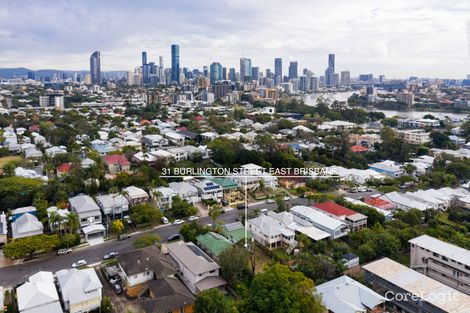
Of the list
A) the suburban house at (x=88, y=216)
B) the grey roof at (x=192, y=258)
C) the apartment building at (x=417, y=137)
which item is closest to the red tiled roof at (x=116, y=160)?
the suburban house at (x=88, y=216)

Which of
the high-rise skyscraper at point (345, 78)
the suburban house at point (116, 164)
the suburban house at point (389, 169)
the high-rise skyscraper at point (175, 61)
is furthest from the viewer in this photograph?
the high-rise skyscraper at point (345, 78)

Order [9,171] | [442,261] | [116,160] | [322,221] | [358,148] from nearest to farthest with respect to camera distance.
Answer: [442,261] < [322,221] < [9,171] < [116,160] < [358,148]

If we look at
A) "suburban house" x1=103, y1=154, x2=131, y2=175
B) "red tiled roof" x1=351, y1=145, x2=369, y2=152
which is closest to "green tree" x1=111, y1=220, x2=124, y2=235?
"suburban house" x1=103, y1=154, x2=131, y2=175

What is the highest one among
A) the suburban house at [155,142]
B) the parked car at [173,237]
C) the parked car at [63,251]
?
the suburban house at [155,142]

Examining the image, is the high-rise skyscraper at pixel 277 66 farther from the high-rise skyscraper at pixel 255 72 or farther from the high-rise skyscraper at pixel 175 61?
the high-rise skyscraper at pixel 175 61

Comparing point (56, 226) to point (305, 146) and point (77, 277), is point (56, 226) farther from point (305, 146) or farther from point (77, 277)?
point (305, 146)

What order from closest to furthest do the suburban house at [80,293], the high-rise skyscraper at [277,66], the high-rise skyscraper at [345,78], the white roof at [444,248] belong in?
the suburban house at [80,293] < the white roof at [444,248] < the high-rise skyscraper at [277,66] < the high-rise skyscraper at [345,78]

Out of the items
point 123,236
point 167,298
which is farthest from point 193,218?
point 167,298

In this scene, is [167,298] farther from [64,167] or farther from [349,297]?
[64,167]
